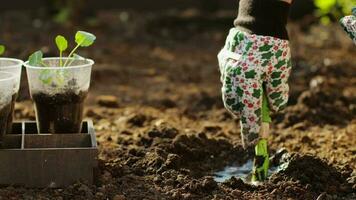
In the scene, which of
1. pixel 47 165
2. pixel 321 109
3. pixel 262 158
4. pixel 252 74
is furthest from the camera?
pixel 321 109

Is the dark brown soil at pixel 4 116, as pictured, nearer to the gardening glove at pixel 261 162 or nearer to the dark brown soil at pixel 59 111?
the dark brown soil at pixel 59 111

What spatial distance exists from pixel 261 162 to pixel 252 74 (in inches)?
19.2

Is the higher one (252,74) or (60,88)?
(252,74)

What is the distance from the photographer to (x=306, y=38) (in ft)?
31.2

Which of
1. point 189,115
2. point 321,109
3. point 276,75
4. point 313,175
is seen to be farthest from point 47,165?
point 321,109

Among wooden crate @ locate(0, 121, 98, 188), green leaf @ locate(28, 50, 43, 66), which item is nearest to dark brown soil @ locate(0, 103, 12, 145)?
wooden crate @ locate(0, 121, 98, 188)

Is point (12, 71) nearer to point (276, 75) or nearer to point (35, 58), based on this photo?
point (35, 58)

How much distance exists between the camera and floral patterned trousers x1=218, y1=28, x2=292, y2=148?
3730 millimetres

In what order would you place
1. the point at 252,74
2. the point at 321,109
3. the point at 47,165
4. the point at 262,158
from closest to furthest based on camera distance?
the point at 47,165
the point at 252,74
the point at 262,158
the point at 321,109

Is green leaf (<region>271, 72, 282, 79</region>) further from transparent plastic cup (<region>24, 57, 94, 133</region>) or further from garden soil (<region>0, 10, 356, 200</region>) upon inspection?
transparent plastic cup (<region>24, 57, 94, 133</region>)

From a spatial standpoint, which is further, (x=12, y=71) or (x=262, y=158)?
(x=262, y=158)

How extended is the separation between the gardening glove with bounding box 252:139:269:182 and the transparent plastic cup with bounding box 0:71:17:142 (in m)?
1.26

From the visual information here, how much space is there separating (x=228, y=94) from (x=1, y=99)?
1.11 meters

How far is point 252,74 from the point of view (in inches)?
147
